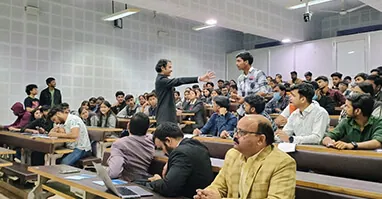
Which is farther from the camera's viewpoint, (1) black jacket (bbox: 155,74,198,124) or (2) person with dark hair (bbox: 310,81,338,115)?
(2) person with dark hair (bbox: 310,81,338,115)

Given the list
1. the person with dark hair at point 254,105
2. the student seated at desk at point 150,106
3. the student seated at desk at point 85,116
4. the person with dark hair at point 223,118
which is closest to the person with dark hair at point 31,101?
the student seated at desk at point 85,116

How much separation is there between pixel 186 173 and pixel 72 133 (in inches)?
113

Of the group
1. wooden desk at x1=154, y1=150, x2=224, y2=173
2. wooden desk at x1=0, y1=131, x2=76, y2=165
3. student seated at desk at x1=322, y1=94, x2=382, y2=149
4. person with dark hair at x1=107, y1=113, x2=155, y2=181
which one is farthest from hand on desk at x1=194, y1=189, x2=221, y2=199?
wooden desk at x1=0, y1=131, x2=76, y2=165

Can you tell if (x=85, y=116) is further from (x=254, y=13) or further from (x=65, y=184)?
(x=254, y=13)

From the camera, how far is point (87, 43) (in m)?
10.3

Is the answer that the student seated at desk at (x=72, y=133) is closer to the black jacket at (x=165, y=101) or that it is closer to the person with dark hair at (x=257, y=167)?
the black jacket at (x=165, y=101)

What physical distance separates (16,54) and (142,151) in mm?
7394

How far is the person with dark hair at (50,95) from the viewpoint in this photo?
905 centimetres

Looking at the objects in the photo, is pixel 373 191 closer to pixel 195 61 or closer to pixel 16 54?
pixel 16 54

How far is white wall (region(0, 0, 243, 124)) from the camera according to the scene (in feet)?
29.7

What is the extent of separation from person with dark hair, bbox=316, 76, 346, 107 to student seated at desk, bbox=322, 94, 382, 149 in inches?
133

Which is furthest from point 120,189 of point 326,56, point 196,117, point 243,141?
point 326,56

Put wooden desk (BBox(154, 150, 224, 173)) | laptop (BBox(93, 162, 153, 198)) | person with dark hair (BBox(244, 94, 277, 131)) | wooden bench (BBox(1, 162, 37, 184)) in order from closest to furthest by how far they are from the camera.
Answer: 1. laptop (BBox(93, 162, 153, 198))
2. wooden desk (BBox(154, 150, 224, 173))
3. person with dark hair (BBox(244, 94, 277, 131))
4. wooden bench (BBox(1, 162, 37, 184))

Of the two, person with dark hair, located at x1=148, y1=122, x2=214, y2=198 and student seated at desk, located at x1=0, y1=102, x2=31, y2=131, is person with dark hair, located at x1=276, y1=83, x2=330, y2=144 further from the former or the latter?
student seated at desk, located at x1=0, y1=102, x2=31, y2=131
